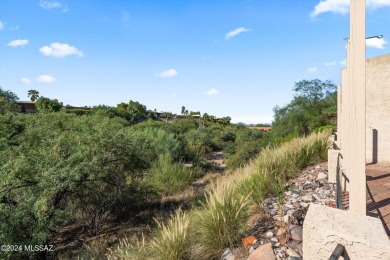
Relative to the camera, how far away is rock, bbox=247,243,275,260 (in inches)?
116

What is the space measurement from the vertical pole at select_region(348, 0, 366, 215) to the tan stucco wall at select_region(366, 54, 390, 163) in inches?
255

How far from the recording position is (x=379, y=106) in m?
7.41

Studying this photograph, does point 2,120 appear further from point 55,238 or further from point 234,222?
point 234,222

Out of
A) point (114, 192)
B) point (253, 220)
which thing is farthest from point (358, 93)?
point (114, 192)

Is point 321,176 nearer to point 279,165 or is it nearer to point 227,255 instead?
point 279,165

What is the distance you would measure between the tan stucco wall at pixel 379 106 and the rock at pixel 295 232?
5716 mm

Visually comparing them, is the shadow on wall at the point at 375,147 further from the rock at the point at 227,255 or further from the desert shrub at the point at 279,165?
the rock at the point at 227,255

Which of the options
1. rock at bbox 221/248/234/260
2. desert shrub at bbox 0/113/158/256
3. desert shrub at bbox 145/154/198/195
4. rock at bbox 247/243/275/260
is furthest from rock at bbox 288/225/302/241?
desert shrub at bbox 145/154/198/195

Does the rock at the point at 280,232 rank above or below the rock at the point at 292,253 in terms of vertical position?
above

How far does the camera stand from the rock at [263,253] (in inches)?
116

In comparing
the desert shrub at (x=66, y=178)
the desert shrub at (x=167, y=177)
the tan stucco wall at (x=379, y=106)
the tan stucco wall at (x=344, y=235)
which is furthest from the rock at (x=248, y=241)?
the desert shrub at (x=167, y=177)

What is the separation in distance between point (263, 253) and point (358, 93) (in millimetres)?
2077

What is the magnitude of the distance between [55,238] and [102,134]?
3180 mm

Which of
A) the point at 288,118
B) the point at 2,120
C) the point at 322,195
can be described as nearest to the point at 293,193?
the point at 322,195
